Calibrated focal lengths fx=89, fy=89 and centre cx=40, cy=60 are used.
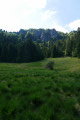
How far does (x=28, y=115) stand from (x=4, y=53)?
2535 inches

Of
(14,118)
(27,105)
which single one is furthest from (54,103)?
(14,118)

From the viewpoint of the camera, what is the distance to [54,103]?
11.9 feet

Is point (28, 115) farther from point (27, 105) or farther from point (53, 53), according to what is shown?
point (53, 53)

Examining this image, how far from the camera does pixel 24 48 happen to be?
65.6 metres

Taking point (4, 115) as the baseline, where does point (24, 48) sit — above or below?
above

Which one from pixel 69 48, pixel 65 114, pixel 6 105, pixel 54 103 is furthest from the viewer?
pixel 69 48

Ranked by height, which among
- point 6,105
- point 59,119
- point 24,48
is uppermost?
point 24,48

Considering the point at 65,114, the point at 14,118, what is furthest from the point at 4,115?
the point at 65,114

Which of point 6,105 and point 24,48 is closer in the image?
point 6,105

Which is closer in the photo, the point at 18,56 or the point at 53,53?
the point at 18,56

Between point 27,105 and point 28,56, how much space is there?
2335 inches

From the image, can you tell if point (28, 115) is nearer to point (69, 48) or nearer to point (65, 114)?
point (65, 114)

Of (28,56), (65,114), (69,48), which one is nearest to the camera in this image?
(65,114)

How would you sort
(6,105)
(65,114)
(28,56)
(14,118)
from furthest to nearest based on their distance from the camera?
(28,56), (6,105), (65,114), (14,118)
